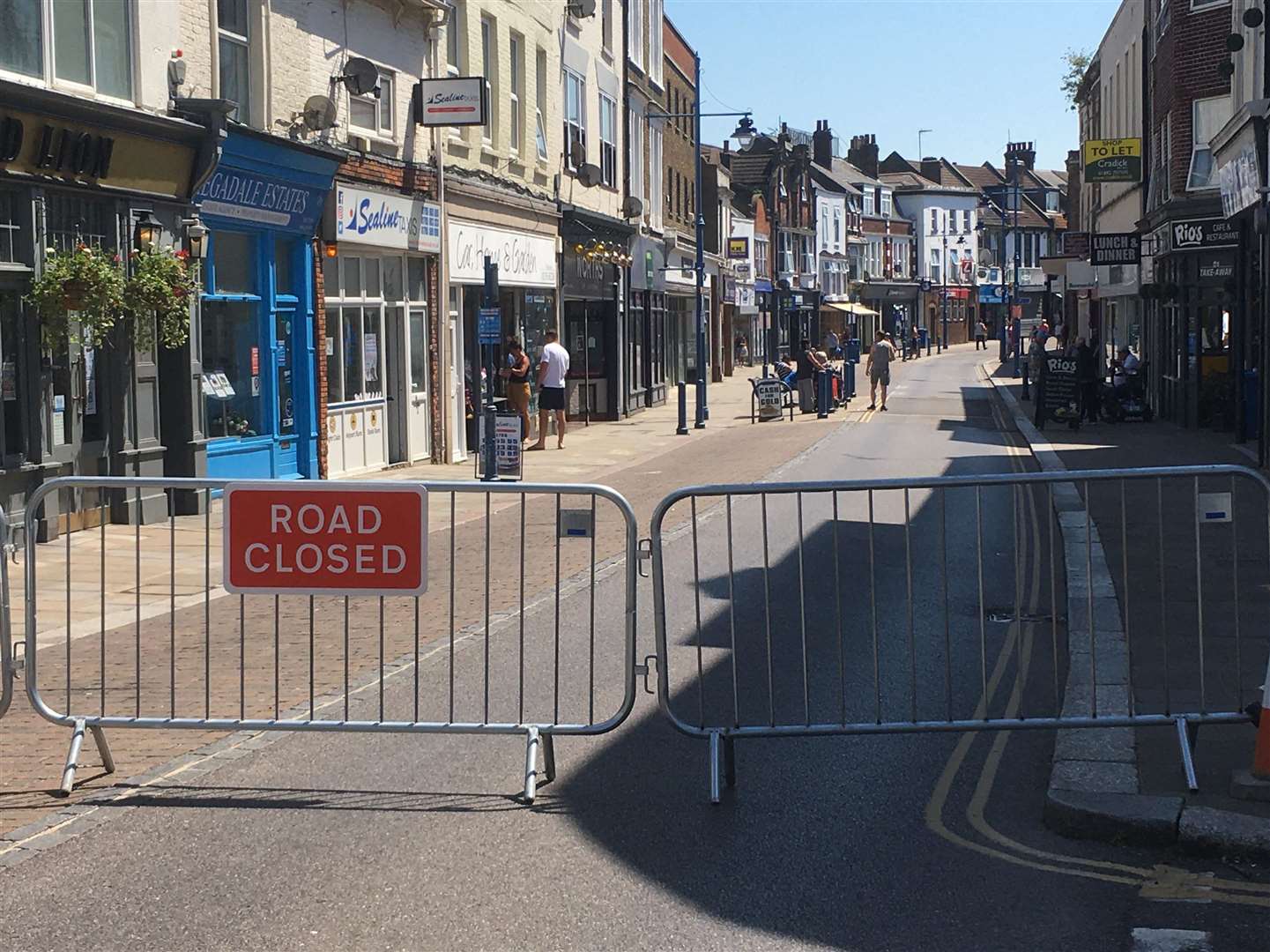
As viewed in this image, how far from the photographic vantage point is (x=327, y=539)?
722cm

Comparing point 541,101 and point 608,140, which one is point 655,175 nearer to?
point 608,140

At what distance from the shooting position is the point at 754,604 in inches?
443

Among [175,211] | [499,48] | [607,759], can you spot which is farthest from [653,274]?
[607,759]

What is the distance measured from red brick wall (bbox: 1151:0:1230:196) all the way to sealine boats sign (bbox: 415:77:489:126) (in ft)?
47.6

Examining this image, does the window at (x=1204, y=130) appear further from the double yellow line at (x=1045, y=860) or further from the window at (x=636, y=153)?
the double yellow line at (x=1045, y=860)

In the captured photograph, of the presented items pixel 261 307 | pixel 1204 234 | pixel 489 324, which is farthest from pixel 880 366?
pixel 261 307

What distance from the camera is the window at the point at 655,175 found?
1737 inches

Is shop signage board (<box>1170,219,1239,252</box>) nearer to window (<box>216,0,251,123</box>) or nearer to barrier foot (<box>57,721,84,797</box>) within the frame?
window (<box>216,0,251,123</box>)

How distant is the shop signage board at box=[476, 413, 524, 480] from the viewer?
70.1 ft

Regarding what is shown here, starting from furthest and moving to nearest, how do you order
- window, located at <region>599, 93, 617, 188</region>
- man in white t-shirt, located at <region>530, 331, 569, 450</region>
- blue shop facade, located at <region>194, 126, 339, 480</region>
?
window, located at <region>599, 93, 617, 188</region> → man in white t-shirt, located at <region>530, 331, 569, 450</region> → blue shop facade, located at <region>194, 126, 339, 480</region>

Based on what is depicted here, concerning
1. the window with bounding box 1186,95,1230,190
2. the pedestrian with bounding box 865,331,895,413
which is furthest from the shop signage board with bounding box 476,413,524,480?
the pedestrian with bounding box 865,331,895,413

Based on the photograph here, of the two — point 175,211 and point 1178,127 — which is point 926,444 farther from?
point 175,211

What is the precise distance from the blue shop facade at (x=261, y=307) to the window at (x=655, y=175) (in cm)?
2375

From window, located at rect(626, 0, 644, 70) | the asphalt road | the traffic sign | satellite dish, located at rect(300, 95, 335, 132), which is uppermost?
window, located at rect(626, 0, 644, 70)
